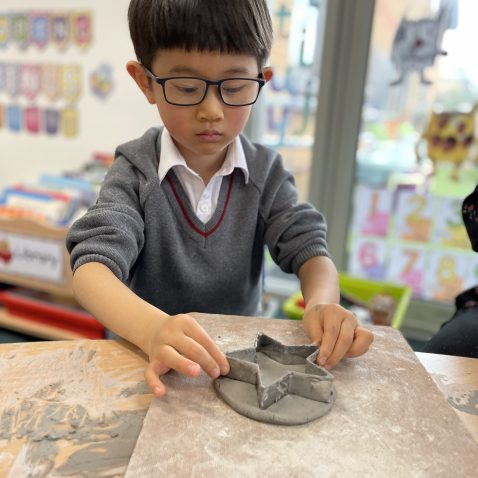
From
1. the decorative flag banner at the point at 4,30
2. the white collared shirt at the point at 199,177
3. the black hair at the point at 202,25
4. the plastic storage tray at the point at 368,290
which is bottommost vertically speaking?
the plastic storage tray at the point at 368,290

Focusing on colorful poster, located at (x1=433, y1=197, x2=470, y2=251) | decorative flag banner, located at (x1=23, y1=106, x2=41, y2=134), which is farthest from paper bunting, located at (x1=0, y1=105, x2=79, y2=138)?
colorful poster, located at (x1=433, y1=197, x2=470, y2=251)

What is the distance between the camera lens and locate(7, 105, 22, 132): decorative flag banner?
7.11 feet

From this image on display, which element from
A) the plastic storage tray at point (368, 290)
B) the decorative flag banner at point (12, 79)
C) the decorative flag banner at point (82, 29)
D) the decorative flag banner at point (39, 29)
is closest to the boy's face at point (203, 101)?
the plastic storage tray at point (368, 290)

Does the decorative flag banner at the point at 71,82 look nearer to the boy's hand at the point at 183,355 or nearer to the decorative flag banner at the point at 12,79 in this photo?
the decorative flag banner at the point at 12,79

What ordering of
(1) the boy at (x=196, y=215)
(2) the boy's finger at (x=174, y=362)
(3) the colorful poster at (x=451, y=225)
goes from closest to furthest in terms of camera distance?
1. (2) the boy's finger at (x=174, y=362)
2. (1) the boy at (x=196, y=215)
3. (3) the colorful poster at (x=451, y=225)

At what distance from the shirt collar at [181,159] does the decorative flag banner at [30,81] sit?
4.72ft

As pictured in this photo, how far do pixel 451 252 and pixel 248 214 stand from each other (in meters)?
1.27

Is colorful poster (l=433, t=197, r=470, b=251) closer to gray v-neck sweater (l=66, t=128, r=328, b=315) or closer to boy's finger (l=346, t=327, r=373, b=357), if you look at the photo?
gray v-neck sweater (l=66, t=128, r=328, b=315)

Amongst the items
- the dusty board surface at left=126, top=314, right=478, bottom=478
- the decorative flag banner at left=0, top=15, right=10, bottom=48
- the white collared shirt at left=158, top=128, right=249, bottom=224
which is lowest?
the dusty board surface at left=126, top=314, right=478, bottom=478

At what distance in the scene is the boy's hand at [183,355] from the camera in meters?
0.56

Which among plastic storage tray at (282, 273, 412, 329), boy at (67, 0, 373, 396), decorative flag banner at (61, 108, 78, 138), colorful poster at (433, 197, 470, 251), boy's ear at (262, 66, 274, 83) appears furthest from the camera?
decorative flag banner at (61, 108, 78, 138)

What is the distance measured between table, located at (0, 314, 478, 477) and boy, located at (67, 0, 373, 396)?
39 millimetres

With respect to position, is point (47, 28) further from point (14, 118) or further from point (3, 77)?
point (14, 118)

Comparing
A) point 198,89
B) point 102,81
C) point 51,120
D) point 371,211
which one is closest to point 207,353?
point 198,89
